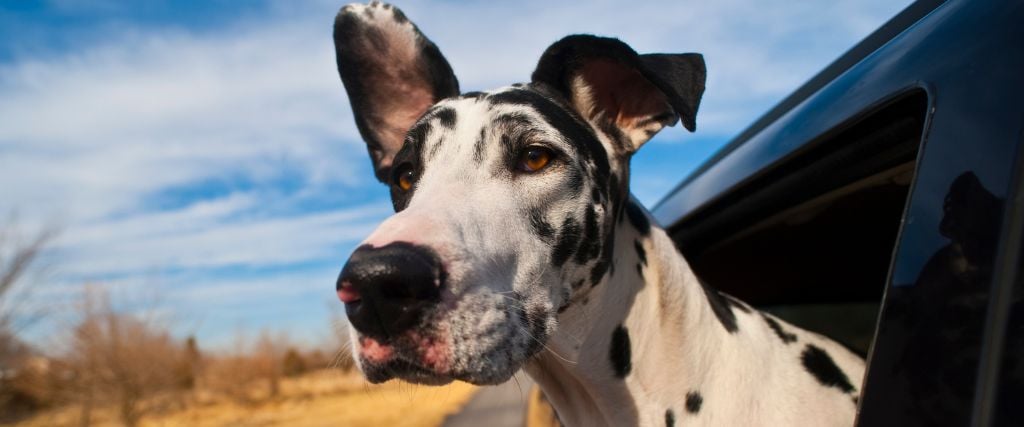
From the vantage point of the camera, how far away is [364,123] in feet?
12.3

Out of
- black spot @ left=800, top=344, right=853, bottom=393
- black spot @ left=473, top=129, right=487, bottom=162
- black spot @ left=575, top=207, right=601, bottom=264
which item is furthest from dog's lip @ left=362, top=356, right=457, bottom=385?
black spot @ left=800, top=344, right=853, bottom=393

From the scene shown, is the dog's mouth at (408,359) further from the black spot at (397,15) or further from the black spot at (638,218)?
the black spot at (397,15)

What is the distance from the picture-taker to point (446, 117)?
2879mm

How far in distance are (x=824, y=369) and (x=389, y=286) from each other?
1.90 metres

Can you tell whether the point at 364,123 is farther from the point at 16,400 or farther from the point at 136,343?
the point at 16,400

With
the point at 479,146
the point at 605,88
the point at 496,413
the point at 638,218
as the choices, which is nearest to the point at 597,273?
the point at 638,218

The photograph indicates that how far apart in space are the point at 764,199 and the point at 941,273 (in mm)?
1421

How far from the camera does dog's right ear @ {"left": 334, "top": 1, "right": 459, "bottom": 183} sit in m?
3.43

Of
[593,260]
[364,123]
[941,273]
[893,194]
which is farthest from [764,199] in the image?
[364,123]

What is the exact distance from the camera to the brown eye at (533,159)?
2.65m

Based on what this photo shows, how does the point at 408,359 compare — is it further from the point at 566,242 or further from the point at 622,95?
the point at 622,95

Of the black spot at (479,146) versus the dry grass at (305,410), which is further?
the dry grass at (305,410)

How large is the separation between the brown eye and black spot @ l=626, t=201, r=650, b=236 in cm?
48

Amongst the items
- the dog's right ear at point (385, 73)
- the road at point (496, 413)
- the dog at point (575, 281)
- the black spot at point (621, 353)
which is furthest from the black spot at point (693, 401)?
the road at point (496, 413)
